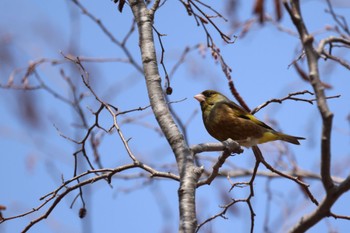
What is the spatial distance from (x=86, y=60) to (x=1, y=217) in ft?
9.71

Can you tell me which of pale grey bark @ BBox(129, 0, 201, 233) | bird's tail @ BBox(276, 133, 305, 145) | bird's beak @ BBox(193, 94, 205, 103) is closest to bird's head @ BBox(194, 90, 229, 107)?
bird's beak @ BBox(193, 94, 205, 103)

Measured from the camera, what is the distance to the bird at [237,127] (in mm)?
5078

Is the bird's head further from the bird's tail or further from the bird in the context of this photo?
the bird's tail

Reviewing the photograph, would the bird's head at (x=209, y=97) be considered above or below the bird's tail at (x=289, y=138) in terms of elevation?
above

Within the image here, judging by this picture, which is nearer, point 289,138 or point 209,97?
point 289,138

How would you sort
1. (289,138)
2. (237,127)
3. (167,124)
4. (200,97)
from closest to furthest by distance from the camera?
(167,124)
(237,127)
(289,138)
(200,97)

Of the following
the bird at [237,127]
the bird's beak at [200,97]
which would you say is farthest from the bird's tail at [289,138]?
the bird's beak at [200,97]

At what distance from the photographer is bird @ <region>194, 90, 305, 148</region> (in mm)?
5078

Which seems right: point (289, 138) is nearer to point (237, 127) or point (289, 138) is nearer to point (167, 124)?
point (237, 127)

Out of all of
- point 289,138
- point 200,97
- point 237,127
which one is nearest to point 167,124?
point 237,127

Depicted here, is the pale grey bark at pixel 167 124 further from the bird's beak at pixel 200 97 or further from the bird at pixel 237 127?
the bird's beak at pixel 200 97

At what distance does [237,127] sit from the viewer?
5090 mm

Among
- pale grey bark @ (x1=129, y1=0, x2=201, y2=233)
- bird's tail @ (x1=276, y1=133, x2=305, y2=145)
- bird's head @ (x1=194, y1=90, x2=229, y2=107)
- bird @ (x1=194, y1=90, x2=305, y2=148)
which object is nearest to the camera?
pale grey bark @ (x1=129, y1=0, x2=201, y2=233)

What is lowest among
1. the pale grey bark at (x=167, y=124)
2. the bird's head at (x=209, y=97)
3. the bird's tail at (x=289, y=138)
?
the pale grey bark at (x=167, y=124)
